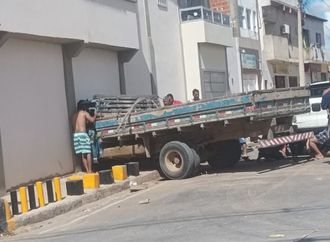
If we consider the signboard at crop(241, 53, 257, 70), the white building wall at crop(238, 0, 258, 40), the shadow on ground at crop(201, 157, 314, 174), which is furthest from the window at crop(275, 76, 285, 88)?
the shadow on ground at crop(201, 157, 314, 174)

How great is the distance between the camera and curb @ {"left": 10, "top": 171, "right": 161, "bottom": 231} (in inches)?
416

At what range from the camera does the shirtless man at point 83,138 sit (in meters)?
16.1

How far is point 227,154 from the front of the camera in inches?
645

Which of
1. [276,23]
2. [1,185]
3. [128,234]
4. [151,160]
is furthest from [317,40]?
[128,234]

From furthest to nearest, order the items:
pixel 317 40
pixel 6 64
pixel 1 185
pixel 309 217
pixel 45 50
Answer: pixel 317 40 → pixel 45 50 → pixel 6 64 → pixel 1 185 → pixel 309 217

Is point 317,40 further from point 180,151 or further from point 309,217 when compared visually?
point 309,217

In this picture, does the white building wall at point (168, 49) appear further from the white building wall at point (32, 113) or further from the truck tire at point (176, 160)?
the truck tire at point (176, 160)

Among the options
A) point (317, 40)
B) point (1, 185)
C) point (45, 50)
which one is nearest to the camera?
point (1, 185)

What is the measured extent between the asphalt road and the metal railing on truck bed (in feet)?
4.44

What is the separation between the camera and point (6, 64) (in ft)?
47.8

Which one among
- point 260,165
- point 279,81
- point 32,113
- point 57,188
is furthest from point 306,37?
point 57,188

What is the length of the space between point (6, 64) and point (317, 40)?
123 feet

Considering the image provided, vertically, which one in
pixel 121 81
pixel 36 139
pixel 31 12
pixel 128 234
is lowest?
pixel 128 234

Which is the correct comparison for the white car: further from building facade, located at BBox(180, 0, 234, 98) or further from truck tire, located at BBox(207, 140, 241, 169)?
building facade, located at BBox(180, 0, 234, 98)
